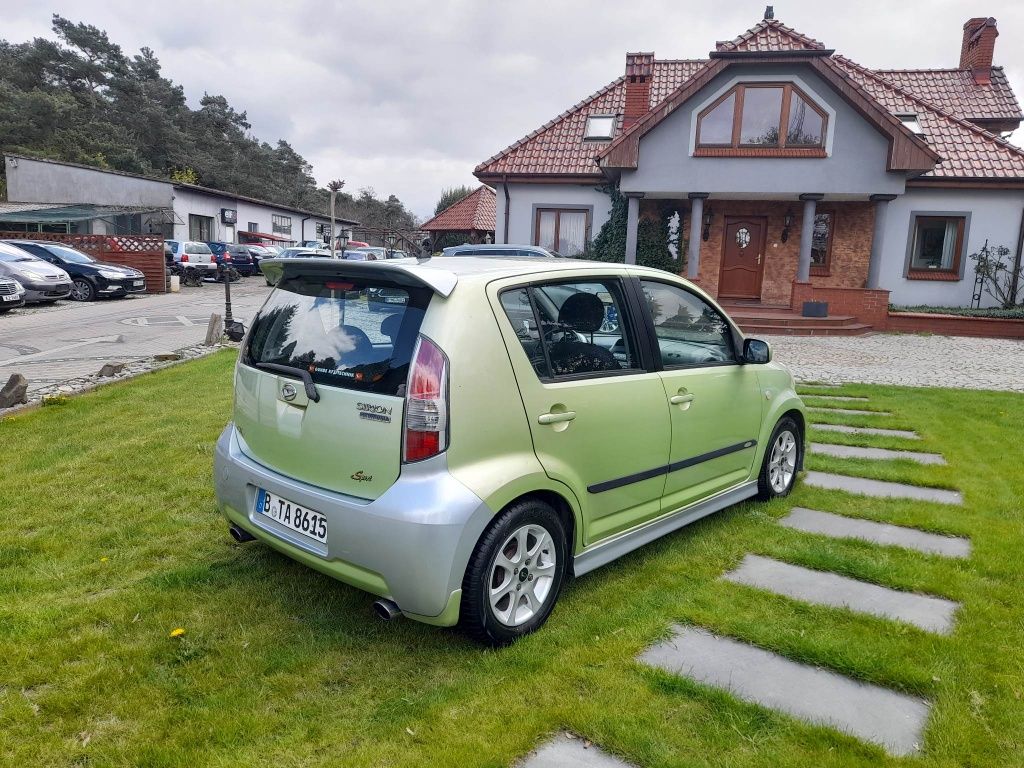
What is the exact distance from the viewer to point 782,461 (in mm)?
4953

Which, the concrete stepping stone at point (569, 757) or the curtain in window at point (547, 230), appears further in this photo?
the curtain in window at point (547, 230)

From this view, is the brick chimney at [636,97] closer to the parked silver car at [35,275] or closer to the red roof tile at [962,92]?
the red roof tile at [962,92]

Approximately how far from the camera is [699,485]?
4055 millimetres

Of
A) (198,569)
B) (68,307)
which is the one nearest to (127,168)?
(68,307)

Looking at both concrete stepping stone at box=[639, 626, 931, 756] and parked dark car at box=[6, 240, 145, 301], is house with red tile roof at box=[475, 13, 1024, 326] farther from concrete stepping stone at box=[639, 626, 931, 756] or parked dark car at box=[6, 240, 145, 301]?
concrete stepping stone at box=[639, 626, 931, 756]

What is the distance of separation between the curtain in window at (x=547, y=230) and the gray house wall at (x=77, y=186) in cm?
2420

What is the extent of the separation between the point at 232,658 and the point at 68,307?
2029 cm

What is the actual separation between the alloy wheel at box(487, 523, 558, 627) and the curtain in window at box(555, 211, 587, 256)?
18.5 metres

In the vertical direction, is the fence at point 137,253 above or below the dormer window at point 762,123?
below

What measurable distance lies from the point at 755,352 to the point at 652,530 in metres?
1.40

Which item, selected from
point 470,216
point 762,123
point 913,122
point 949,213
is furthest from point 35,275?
point 949,213

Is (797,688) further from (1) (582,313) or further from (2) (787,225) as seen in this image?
(2) (787,225)

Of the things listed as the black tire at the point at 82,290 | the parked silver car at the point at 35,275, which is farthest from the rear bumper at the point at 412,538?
the black tire at the point at 82,290

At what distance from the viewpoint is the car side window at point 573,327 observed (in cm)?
312
